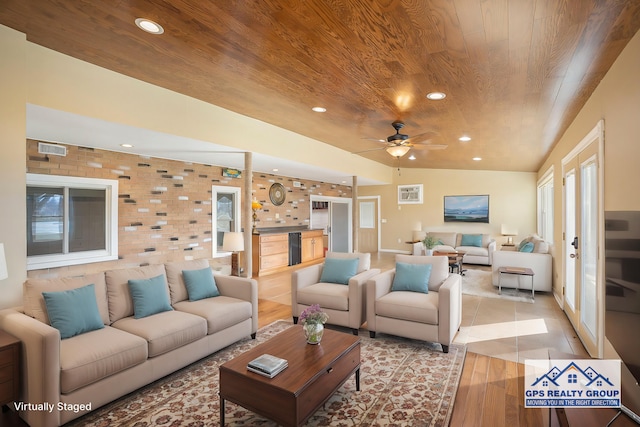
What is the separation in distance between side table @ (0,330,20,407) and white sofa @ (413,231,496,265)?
7.82 m

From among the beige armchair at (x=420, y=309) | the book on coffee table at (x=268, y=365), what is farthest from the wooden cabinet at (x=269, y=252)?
the book on coffee table at (x=268, y=365)

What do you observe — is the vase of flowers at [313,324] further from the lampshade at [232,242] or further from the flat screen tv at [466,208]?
the flat screen tv at [466,208]

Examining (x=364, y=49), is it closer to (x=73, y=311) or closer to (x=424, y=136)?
A: (x=73, y=311)

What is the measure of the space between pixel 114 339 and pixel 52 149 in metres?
2.99

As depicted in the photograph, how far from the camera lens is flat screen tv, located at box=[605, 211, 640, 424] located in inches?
60.0

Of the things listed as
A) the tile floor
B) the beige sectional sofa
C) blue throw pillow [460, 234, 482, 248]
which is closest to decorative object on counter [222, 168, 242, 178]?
the tile floor

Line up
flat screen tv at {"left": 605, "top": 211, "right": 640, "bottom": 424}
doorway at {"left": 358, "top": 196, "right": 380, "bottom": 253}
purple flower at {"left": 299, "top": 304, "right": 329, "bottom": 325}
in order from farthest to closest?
doorway at {"left": 358, "top": 196, "right": 380, "bottom": 253} → purple flower at {"left": 299, "top": 304, "right": 329, "bottom": 325} → flat screen tv at {"left": 605, "top": 211, "right": 640, "bottom": 424}

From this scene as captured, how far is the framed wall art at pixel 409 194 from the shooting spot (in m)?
10.1

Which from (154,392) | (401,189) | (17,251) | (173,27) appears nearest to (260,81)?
(173,27)

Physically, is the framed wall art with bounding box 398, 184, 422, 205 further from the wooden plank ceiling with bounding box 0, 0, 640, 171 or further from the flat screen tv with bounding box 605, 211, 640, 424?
the flat screen tv with bounding box 605, 211, 640, 424

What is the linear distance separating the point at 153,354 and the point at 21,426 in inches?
33.1

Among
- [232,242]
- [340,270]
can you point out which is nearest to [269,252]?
[232,242]

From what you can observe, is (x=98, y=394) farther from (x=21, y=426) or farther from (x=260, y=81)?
(x=260, y=81)

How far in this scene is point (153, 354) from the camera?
2.64 meters
